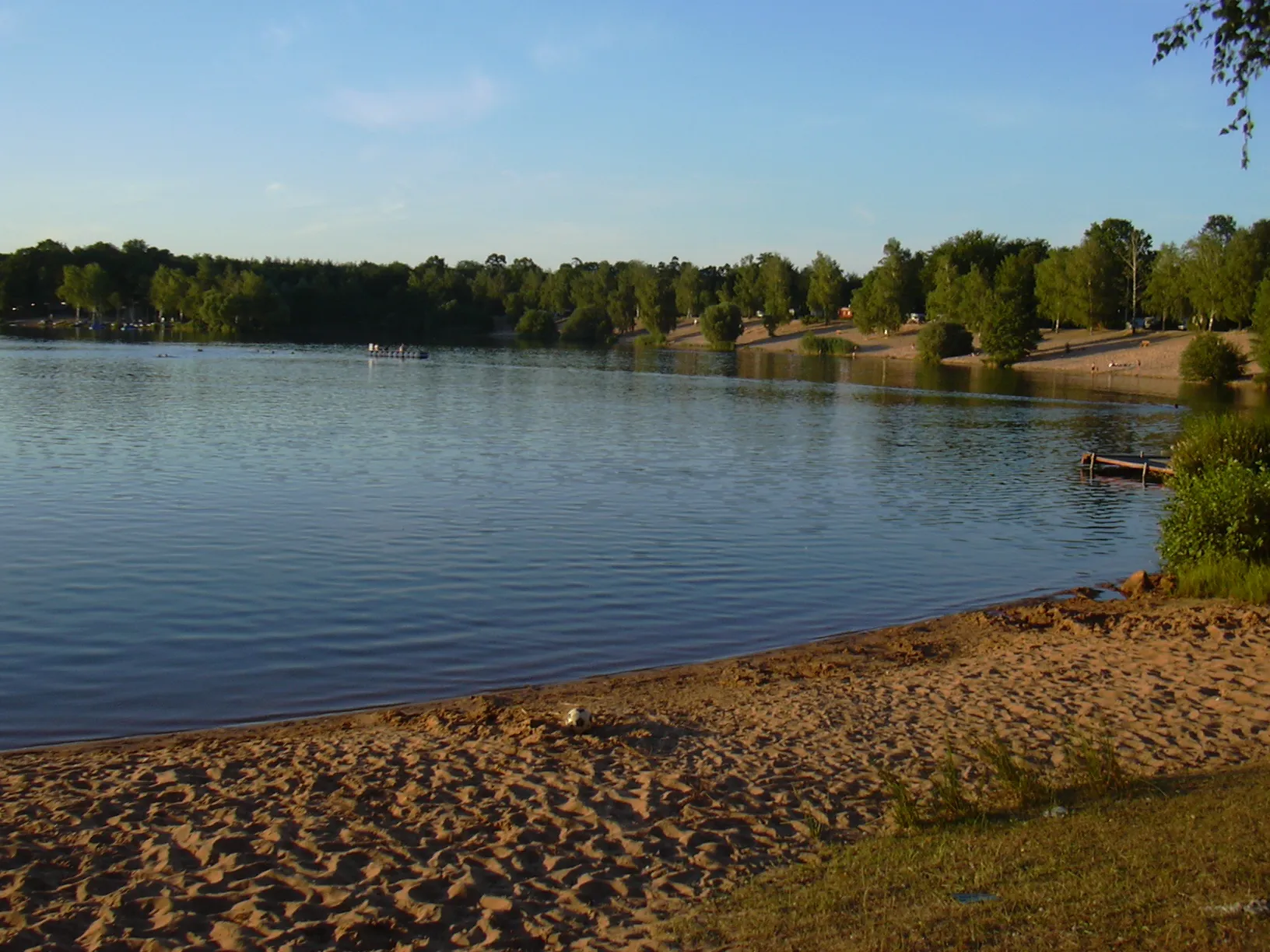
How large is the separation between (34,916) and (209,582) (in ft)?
39.0

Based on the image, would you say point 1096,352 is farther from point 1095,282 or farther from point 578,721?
point 578,721

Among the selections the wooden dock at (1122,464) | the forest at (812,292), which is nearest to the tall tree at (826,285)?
the forest at (812,292)

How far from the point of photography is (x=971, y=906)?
678cm

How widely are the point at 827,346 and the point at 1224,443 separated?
122 meters

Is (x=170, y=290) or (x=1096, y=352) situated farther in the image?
(x=170, y=290)

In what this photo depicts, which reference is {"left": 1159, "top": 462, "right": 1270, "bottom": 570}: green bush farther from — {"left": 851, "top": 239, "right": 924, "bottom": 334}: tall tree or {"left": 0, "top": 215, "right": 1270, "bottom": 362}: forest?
{"left": 851, "top": 239, "right": 924, "bottom": 334}: tall tree

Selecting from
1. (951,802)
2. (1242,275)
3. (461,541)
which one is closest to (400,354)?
(1242,275)

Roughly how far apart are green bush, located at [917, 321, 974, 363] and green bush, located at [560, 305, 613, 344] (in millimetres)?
64726

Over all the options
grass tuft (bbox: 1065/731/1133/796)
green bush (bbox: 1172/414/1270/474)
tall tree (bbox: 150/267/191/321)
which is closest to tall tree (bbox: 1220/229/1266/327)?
green bush (bbox: 1172/414/1270/474)

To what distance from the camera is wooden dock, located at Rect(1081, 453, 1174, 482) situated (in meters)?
36.6

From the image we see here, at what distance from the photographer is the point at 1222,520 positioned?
63.7ft

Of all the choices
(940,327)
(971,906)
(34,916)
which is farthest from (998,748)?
(940,327)

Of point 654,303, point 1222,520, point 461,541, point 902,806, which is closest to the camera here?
point 902,806

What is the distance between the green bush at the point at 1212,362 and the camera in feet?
293
